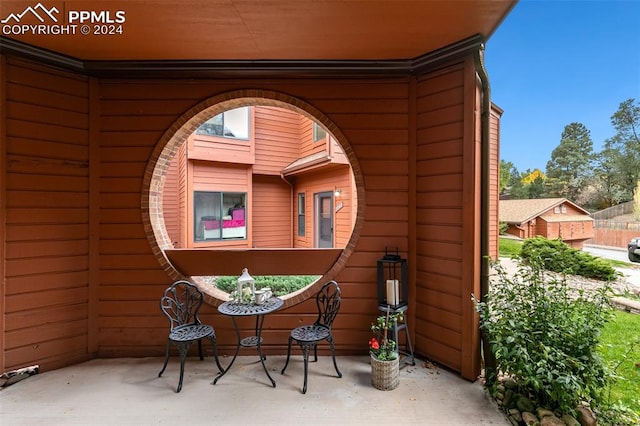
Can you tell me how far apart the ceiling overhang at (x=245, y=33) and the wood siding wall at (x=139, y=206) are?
0.56 ft

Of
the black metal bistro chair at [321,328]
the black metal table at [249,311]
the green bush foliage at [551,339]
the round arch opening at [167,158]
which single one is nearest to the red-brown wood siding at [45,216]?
the round arch opening at [167,158]

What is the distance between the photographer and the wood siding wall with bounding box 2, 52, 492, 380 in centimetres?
234

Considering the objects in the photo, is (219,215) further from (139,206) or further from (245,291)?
(245,291)

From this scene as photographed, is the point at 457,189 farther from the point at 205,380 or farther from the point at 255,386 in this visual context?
the point at 205,380

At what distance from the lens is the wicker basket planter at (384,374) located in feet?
6.84

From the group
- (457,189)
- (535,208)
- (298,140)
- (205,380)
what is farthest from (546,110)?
(205,380)

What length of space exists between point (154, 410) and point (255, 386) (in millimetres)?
711

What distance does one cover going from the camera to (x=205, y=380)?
2.23 metres

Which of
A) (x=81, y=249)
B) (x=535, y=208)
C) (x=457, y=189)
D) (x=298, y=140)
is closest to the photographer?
(x=457, y=189)

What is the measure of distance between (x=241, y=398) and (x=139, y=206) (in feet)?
6.63

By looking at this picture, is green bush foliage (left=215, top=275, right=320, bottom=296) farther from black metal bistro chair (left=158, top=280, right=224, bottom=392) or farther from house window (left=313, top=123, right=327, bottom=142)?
house window (left=313, top=123, right=327, bottom=142)

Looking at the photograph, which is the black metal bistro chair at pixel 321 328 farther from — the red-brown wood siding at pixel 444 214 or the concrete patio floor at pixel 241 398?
the red-brown wood siding at pixel 444 214

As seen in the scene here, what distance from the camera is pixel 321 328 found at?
2.34 meters

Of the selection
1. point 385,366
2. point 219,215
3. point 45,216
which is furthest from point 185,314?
point 219,215
